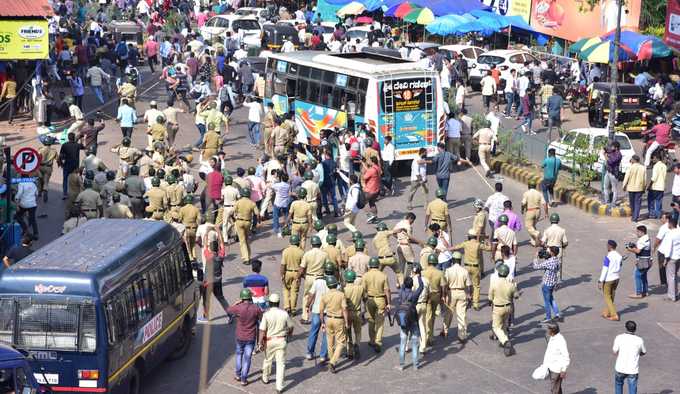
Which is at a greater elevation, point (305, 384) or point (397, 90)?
point (397, 90)

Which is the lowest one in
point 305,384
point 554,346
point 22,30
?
→ point 305,384

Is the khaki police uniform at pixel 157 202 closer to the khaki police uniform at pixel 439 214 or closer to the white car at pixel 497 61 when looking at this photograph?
the khaki police uniform at pixel 439 214

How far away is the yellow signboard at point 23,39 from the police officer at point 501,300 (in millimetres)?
16888

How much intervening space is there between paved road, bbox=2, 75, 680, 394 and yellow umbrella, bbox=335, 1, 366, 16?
27.2 metres

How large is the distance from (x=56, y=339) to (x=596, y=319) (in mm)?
9108

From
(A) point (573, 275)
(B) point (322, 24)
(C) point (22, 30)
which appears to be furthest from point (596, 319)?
(B) point (322, 24)

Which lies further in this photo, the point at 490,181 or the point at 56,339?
the point at 490,181

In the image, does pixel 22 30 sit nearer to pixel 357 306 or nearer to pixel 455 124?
pixel 455 124

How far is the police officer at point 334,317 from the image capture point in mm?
16453

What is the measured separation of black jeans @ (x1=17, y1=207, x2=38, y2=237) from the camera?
22.8 m

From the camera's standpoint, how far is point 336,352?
1673cm

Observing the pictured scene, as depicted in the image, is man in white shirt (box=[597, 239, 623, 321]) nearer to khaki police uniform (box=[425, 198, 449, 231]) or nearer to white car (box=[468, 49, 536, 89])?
Answer: khaki police uniform (box=[425, 198, 449, 231])

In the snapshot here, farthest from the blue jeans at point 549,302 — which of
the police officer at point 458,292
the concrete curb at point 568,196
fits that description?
the concrete curb at point 568,196

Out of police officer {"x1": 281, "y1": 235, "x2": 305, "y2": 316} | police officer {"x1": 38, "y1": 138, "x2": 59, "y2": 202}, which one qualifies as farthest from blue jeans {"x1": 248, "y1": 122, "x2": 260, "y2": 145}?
police officer {"x1": 281, "y1": 235, "x2": 305, "y2": 316}
